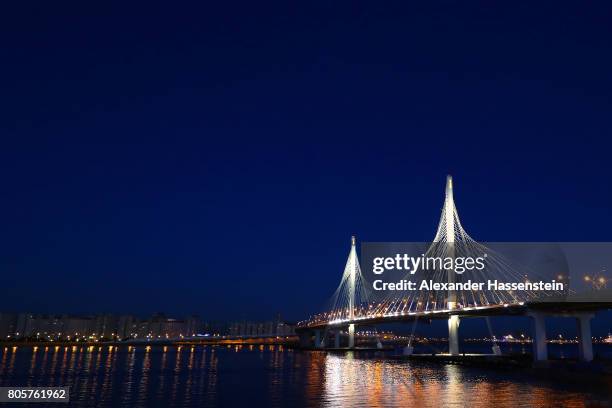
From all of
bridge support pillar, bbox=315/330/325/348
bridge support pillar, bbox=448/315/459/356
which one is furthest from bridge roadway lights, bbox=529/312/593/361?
bridge support pillar, bbox=315/330/325/348

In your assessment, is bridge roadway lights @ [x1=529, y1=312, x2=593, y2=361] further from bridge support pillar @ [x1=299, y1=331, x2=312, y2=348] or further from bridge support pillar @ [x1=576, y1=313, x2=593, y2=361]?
bridge support pillar @ [x1=299, y1=331, x2=312, y2=348]

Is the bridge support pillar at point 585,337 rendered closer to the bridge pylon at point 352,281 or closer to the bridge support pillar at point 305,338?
the bridge pylon at point 352,281

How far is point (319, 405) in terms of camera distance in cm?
2447

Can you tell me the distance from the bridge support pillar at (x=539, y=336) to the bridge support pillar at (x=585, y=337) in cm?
286

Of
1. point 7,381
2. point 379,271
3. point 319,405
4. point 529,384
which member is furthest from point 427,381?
point 7,381

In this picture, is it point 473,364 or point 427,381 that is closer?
point 427,381

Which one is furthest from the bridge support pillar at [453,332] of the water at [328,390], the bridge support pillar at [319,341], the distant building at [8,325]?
the distant building at [8,325]

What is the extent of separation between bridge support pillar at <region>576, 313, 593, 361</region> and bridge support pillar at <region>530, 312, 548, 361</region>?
112 inches

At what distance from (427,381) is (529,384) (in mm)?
6001

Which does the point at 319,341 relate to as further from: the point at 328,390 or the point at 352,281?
the point at 328,390

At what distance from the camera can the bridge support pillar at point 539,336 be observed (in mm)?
44812

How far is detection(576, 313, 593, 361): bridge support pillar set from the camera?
4475 centimetres

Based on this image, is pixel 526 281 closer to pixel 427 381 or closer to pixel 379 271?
pixel 379 271

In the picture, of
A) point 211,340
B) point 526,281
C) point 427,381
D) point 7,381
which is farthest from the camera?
point 211,340
